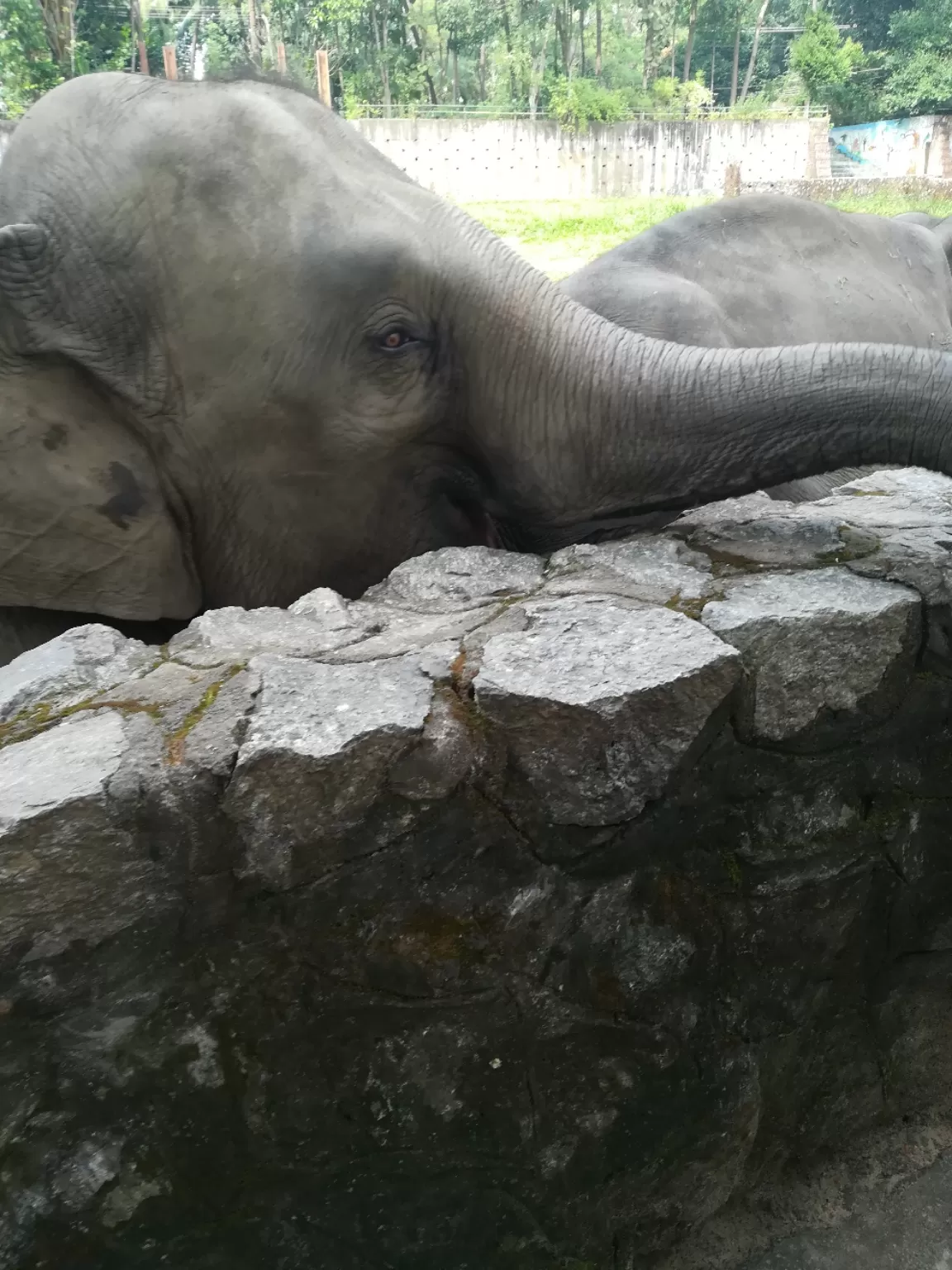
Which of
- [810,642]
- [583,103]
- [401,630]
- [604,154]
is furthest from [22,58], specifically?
[810,642]

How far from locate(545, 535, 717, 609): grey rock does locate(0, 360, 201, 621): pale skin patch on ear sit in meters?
0.71

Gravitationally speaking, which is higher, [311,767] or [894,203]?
[894,203]

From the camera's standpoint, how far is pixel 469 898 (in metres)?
1.37

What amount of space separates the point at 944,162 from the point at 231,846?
8.05m

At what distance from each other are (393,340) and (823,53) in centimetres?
691

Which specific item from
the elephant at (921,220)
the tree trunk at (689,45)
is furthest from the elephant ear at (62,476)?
the tree trunk at (689,45)

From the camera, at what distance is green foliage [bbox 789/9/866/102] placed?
23.0 ft

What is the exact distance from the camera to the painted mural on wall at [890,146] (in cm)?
731

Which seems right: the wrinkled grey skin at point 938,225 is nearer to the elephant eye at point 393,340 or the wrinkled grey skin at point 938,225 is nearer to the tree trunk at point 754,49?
the tree trunk at point 754,49

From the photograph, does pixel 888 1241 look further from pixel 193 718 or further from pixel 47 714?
pixel 47 714

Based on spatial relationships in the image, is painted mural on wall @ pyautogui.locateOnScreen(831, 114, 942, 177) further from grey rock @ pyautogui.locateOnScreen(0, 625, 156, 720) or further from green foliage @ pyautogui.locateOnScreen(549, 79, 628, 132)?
grey rock @ pyautogui.locateOnScreen(0, 625, 156, 720)

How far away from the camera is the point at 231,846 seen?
4.04 ft

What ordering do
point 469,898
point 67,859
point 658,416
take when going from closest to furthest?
point 67,859 → point 469,898 → point 658,416

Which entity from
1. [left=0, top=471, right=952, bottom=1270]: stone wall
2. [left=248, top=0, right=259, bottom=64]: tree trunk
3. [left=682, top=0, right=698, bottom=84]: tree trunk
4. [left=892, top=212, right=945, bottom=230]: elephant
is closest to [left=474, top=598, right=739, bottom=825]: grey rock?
[left=0, top=471, right=952, bottom=1270]: stone wall
